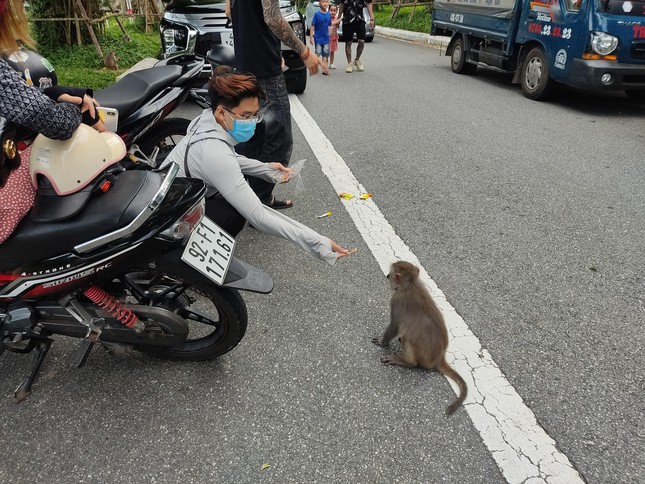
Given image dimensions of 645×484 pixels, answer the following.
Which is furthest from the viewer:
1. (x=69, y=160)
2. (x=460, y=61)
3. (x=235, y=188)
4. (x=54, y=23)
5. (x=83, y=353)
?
→ (x=54, y=23)

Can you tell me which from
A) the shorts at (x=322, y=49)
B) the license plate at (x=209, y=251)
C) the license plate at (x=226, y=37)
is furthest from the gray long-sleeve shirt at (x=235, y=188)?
the shorts at (x=322, y=49)

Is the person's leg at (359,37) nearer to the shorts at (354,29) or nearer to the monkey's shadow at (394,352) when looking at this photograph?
the shorts at (354,29)

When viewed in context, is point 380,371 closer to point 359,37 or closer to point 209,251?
point 209,251

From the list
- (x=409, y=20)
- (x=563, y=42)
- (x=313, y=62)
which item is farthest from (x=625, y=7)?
(x=409, y=20)

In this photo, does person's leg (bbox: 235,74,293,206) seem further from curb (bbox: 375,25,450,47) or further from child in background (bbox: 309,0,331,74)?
curb (bbox: 375,25,450,47)

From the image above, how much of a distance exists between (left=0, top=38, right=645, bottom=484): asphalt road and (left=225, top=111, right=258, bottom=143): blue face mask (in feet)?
3.34

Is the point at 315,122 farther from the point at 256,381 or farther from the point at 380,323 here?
Answer: the point at 256,381

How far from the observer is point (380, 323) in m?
2.81

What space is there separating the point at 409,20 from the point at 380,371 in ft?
68.7

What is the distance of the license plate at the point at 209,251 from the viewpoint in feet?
7.02

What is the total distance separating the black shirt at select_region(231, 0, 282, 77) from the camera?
11.8 feet

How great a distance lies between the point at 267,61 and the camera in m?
3.70

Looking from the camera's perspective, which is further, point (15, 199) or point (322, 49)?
point (322, 49)

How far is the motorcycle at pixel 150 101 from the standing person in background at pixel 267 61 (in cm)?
54
